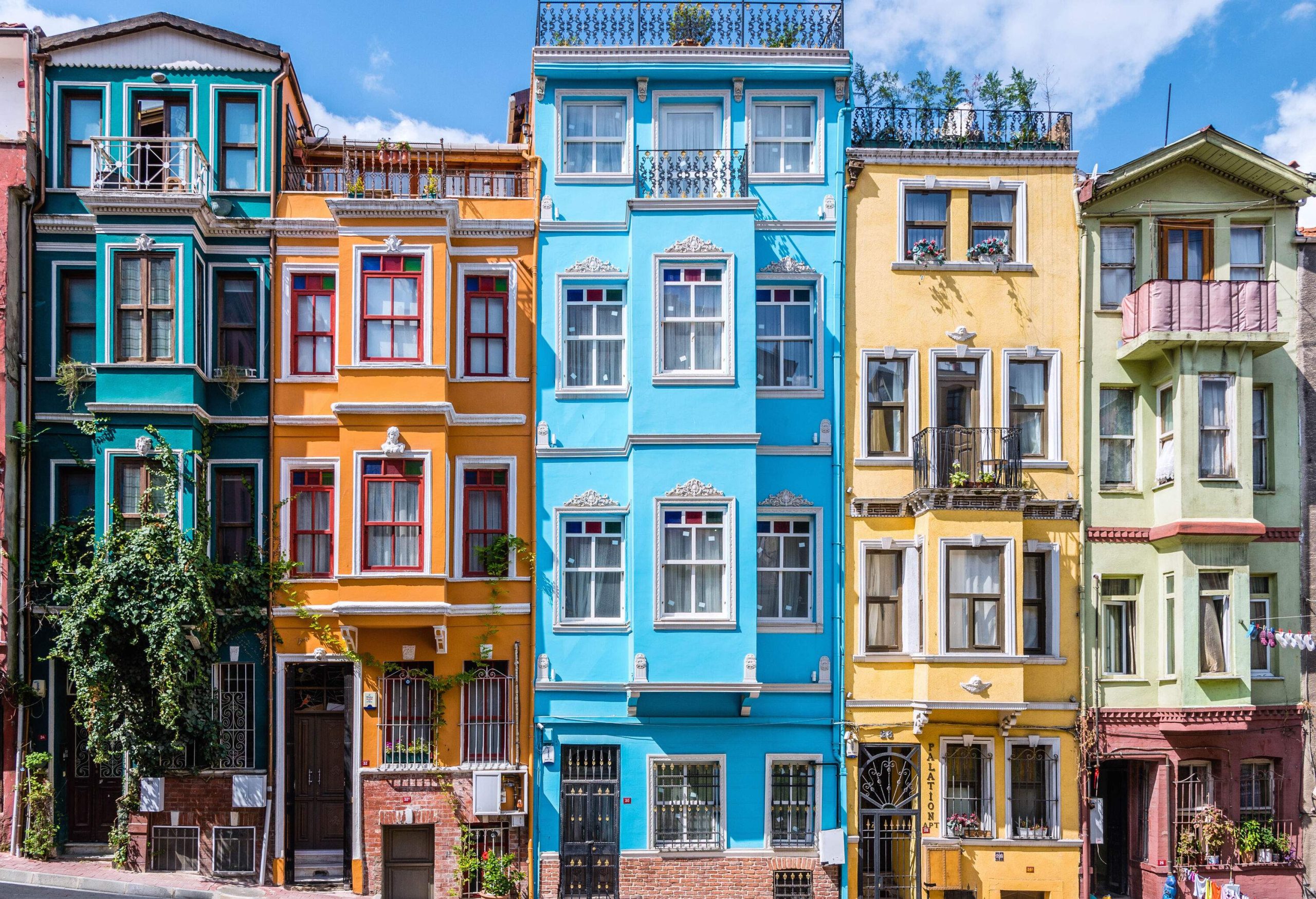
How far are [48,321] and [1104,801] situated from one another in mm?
22520

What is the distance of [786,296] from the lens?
21.1 m

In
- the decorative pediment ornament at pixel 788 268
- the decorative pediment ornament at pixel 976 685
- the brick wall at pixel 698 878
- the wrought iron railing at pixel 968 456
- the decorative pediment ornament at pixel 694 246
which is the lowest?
the brick wall at pixel 698 878

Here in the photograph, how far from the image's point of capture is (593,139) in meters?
21.3

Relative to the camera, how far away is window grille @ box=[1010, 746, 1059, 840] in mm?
20250

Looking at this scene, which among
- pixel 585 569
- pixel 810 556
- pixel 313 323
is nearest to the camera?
pixel 585 569

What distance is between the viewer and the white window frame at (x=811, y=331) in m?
20.8

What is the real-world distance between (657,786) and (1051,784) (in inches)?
286

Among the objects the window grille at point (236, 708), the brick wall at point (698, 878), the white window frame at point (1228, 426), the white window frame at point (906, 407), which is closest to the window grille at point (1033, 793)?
the brick wall at point (698, 878)

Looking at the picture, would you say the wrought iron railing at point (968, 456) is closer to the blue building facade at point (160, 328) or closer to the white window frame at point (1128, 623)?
the white window frame at point (1128, 623)

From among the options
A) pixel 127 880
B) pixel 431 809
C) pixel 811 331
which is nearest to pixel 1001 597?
pixel 811 331

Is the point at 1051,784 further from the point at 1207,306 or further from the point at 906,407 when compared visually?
the point at 1207,306

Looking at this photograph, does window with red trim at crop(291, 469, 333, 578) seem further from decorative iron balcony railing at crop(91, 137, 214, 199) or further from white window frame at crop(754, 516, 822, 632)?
white window frame at crop(754, 516, 822, 632)

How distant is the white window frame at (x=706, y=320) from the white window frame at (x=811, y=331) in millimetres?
769

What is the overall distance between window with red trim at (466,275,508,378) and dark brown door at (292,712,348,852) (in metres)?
7.17
